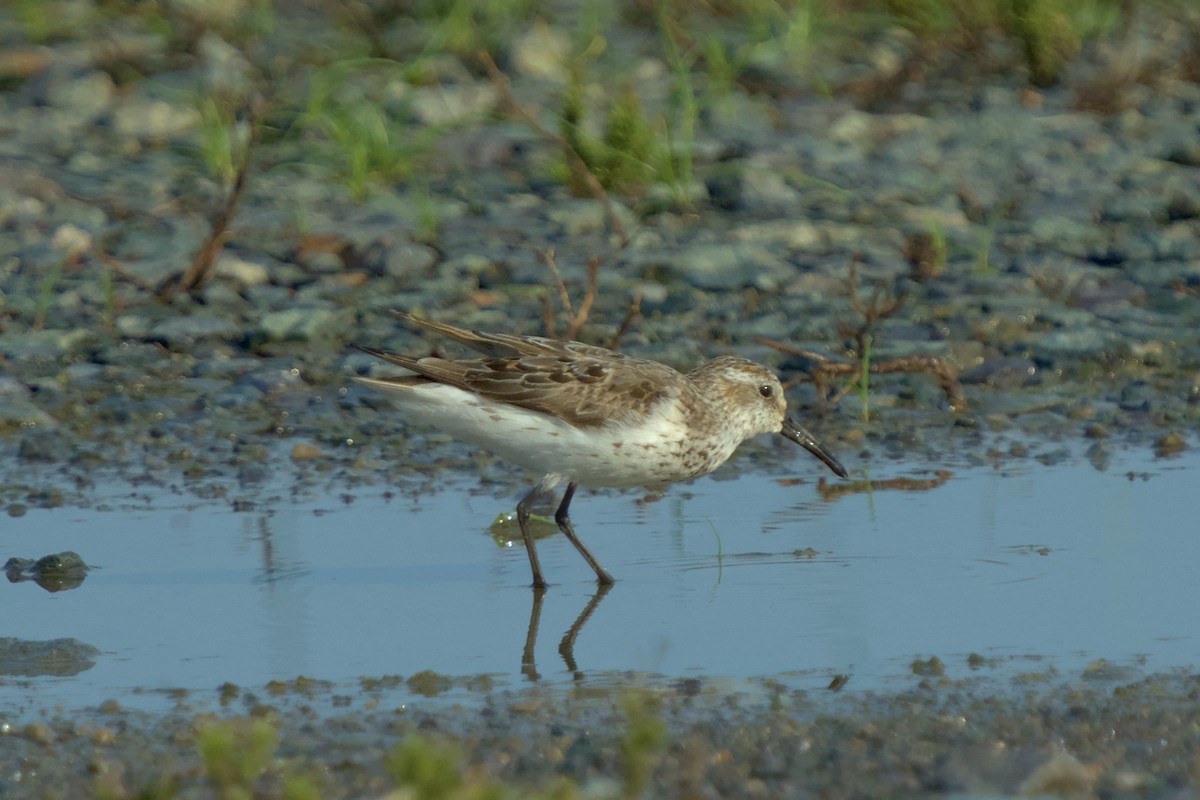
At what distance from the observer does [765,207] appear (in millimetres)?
11547

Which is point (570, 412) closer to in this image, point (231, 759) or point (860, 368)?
point (860, 368)

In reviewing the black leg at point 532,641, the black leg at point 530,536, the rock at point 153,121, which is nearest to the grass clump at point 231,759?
the black leg at point 532,641

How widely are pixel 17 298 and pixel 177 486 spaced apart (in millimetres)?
2684

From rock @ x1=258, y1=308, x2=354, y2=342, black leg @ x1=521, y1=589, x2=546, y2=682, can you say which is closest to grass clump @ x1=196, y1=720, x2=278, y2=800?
black leg @ x1=521, y1=589, x2=546, y2=682

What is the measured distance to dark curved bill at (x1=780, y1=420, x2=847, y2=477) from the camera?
7.69 metres

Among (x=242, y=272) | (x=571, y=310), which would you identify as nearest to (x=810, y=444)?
(x=571, y=310)

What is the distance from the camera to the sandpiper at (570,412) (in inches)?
273

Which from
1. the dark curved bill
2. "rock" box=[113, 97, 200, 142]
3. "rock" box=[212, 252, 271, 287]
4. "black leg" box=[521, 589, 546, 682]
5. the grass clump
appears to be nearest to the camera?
the grass clump

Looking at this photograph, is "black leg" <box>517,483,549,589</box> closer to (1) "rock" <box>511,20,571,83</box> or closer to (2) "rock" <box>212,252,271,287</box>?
(2) "rock" <box>212,252,271,287</box>

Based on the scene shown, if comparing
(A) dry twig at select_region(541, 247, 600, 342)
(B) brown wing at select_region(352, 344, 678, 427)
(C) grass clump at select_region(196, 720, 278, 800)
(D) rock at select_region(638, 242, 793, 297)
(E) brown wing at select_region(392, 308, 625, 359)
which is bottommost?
(C) grass clump at select_region(196, 720, 278, 800)

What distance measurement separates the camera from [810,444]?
25.2 feet

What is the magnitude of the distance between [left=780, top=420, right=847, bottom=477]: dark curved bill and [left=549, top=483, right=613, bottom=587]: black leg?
3.21 ft

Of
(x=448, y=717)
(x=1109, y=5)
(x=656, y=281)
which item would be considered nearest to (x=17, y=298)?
(x=656, y=281)

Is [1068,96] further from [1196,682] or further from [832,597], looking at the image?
[1196,682]
